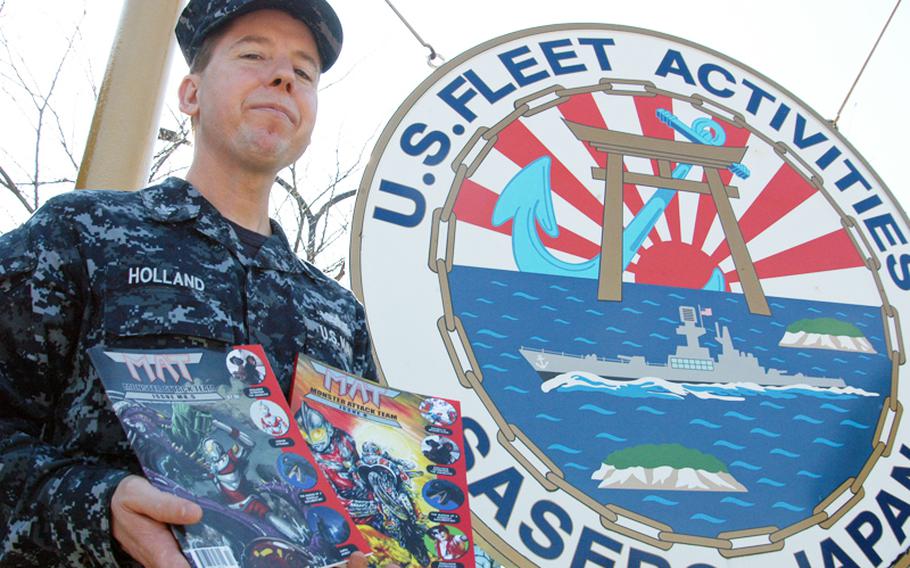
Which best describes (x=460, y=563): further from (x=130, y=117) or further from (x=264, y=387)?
(x=130, y=117)

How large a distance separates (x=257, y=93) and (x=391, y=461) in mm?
602

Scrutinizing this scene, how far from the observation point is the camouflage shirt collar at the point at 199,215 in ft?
3.70

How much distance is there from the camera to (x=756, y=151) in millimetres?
2766

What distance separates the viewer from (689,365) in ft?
7.70

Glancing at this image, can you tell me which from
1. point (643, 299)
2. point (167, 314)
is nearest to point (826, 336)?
point (643, 299)

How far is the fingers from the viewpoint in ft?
2.32

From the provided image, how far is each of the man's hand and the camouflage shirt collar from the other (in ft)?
1.43

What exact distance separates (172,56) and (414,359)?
1.07m

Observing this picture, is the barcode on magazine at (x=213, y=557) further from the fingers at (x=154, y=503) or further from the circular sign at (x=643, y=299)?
the circular sign at (x=643, y=299)

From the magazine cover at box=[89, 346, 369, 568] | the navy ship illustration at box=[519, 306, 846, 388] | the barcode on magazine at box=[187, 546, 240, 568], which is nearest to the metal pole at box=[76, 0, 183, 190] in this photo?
the navy ship illustration at box=[519, 306, 846, 388]

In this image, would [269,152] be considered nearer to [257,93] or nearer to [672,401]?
[257,93]

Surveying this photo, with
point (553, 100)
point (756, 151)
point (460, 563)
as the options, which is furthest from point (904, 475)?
point (460, 563)

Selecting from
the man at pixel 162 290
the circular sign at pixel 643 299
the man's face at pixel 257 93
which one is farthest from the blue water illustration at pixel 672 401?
the man's face at pixel 257 93

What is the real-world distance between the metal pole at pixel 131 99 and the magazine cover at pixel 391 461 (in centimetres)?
115
